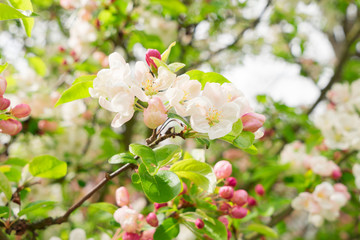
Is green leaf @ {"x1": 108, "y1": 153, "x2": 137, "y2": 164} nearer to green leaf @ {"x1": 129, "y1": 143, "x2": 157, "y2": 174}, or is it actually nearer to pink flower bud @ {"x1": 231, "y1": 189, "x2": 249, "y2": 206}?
green leaf @ {"x1": 129, "y1": 143, "x2": 157, "y2": 174}

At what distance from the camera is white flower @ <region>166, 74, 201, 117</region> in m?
0.73

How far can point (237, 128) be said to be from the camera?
2.45 ft

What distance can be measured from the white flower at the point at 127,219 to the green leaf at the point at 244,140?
0.38m

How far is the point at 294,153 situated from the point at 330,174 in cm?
44

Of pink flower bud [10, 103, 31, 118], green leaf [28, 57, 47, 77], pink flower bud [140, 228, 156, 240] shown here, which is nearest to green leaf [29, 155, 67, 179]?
pink flower bud [10, 103, 31, 118]

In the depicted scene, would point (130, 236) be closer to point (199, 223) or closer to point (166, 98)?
point (199, 223)

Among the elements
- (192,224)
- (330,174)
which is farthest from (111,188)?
(192,224)

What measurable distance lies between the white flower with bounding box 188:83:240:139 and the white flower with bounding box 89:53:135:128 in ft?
0.46

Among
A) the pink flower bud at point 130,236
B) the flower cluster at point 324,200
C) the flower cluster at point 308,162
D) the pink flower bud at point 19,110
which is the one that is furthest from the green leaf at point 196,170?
the flower cluster at point 308,162

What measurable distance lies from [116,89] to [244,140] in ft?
1.00

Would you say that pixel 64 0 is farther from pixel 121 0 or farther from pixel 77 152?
pixel 77 152

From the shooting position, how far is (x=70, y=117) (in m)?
2.24

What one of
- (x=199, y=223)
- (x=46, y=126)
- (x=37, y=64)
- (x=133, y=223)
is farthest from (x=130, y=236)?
(x=37, y=64)

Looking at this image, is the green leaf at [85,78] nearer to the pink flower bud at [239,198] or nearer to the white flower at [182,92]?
the white flower at [182,92]
